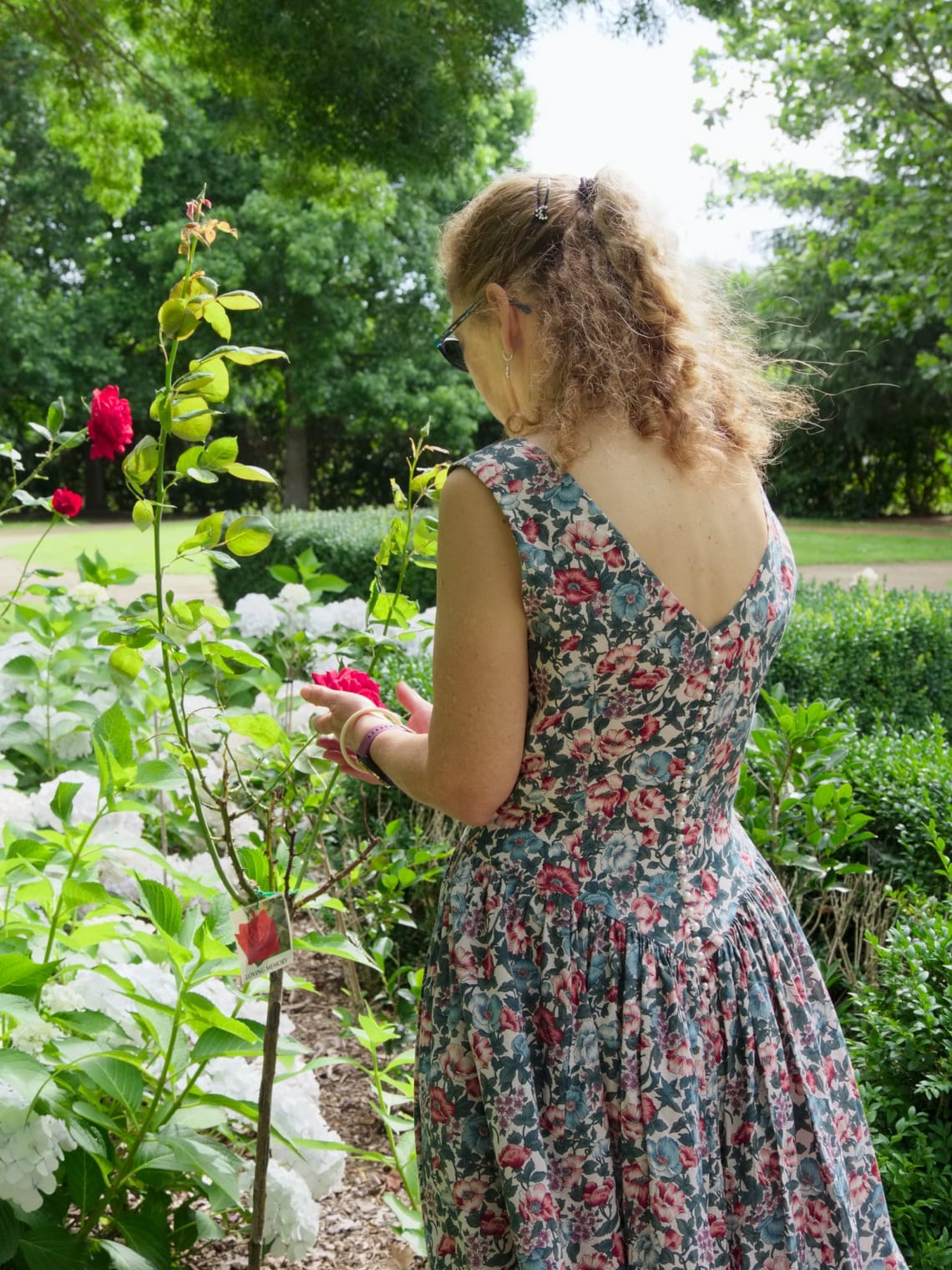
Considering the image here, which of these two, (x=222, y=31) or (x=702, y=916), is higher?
(x=222, y=31)

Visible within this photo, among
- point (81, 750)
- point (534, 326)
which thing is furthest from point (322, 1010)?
point (534, 326)

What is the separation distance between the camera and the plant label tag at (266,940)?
1295 mm

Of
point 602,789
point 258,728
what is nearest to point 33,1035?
point 258,728

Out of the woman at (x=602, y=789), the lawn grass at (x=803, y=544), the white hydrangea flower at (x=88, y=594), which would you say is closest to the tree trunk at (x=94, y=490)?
the lawn grass at (x=803, y=544)

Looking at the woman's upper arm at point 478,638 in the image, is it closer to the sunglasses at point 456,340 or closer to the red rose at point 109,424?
the sunglasses at point 456,340

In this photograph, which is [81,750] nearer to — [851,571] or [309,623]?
[309,623]

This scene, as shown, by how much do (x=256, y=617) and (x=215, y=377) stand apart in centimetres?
284

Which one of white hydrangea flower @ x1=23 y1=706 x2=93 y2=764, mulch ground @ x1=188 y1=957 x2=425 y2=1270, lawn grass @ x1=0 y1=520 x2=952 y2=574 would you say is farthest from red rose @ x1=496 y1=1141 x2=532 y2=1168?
lawn grass @ x1=0 y1=520 x2=952 y2=574

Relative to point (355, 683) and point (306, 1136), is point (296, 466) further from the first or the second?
point (355, 683)

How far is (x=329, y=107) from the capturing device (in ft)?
18.4

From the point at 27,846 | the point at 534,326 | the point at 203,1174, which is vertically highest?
the point at 534,326

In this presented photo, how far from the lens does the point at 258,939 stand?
1.31 m

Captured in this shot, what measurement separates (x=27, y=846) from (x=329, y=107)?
4.98 metres

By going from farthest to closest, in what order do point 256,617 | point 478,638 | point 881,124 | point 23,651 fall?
point 881,124
point 256,617
point 23,651
point 478,638
